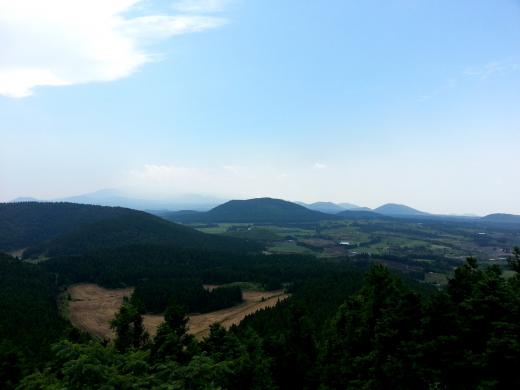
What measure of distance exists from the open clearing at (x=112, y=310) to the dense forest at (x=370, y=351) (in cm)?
4604

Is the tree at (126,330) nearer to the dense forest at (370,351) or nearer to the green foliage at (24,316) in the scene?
the dense forest at (370,351)

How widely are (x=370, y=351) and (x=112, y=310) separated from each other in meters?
93.3

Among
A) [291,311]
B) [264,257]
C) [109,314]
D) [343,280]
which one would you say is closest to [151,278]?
[109,314]

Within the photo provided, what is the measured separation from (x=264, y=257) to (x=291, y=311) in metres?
136

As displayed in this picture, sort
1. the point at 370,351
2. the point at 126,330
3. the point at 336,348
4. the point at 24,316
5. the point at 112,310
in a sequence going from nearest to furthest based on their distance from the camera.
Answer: the point at 370,351
the point at 336,348
the point at 126,330
the point at 24,316
the point at 112,310

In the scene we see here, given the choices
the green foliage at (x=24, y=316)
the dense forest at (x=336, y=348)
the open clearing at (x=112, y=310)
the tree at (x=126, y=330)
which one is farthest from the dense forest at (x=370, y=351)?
the open clearing at (x=112, y=310)

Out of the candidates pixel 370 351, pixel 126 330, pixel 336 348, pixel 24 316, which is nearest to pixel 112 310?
pixel 24 316

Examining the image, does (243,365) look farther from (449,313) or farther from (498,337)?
(498,337)

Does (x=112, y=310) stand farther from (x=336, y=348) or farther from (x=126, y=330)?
(x=336, y=348)

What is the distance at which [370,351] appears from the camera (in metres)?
26.4

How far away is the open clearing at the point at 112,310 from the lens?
8544 cm

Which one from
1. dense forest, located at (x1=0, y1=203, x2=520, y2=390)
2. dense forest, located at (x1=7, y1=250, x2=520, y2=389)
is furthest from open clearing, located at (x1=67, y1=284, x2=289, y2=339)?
dense forest, located at (x1=7, y1=250, x2=520, y2=389)

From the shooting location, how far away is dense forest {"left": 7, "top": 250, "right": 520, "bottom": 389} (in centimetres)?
1653

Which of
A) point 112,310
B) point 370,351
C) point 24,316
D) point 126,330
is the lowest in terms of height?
point 112,310
